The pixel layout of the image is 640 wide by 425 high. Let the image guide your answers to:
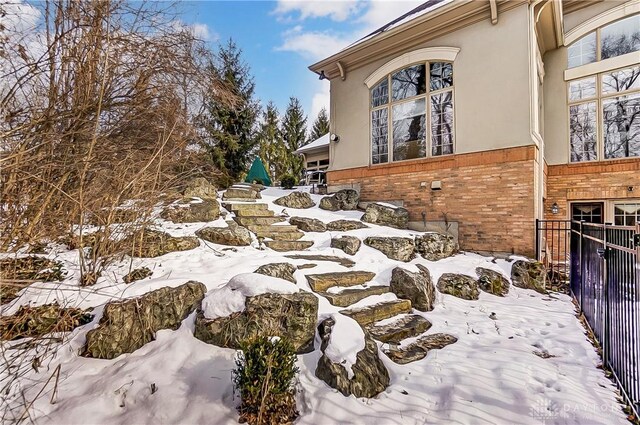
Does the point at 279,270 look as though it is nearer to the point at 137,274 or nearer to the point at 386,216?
the point at 137,274

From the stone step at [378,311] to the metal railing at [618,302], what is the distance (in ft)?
7.09

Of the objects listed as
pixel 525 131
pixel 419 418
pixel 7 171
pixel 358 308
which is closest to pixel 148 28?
pixel 7 171

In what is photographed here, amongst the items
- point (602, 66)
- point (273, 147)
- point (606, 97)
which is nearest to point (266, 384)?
point (606, 97)

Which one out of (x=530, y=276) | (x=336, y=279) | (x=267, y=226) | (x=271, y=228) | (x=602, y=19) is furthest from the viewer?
(x=602, y=19)

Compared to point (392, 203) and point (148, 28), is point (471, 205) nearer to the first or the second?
point (392, 203)

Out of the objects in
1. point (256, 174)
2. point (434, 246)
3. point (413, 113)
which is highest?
point (413, 113)

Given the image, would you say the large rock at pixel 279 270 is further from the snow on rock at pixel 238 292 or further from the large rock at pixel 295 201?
the large rock at pixel 295 201

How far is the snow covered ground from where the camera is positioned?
2449mm

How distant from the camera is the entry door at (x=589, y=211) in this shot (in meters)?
8.21

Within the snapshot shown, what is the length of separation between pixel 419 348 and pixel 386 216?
441 cm

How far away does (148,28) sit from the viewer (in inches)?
137

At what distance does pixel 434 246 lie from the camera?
21.4ft

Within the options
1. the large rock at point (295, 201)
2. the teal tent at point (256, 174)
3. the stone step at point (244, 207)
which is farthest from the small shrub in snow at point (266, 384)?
the teal tent at point (256, 174)

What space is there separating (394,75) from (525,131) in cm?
379
